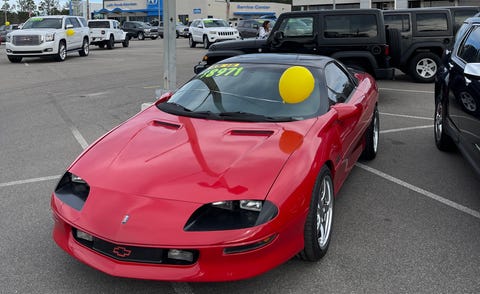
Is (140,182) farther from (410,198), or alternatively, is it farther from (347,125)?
(410,198)

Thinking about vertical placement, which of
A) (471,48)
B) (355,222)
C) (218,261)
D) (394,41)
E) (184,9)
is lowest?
(355,222)

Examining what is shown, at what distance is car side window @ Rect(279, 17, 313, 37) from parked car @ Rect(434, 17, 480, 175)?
186 inches

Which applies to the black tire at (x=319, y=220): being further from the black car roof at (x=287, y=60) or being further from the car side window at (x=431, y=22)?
the car side window at (x=431, y=22)

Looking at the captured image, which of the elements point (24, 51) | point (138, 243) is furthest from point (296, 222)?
point (24, 51)

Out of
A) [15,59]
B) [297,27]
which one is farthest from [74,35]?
[297,27]

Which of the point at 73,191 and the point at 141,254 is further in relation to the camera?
the point at 73,191

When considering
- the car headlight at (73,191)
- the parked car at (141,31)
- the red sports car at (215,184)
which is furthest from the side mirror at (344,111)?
the parked car at (141,31)

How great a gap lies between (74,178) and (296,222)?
5.12ft

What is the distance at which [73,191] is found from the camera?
329cm

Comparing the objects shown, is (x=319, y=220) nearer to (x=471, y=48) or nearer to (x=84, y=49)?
(x=471, y=48)

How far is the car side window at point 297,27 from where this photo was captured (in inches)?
423

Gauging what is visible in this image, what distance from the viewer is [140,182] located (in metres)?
3.10

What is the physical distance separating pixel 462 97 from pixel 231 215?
3089mm

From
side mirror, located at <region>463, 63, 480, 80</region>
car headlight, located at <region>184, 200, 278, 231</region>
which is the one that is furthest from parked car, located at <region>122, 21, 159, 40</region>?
car headlight, located at <region>184, 200, 278, 231</region>
